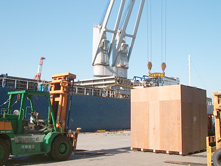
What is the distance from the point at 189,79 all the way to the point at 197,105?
3010 centimetres

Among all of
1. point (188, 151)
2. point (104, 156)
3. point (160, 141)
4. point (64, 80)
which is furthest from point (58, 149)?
point (188, 151)

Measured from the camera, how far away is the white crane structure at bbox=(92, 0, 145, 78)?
4626cm

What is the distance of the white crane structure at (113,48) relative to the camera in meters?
46.3

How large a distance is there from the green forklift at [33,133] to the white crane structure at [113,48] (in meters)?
35.4

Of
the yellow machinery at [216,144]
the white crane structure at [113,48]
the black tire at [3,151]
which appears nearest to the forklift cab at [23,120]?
the black tire at [3,151]

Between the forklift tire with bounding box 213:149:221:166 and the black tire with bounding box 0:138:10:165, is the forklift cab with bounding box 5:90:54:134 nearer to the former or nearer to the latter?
the black tire with bounding box 0:138:10:165

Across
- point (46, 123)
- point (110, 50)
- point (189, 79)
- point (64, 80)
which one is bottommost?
point (46, 123)

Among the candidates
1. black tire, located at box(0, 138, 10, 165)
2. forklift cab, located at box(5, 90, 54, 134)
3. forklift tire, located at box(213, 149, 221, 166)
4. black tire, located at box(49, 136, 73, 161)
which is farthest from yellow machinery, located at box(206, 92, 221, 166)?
black tire, located at box(0, 138, 10, 165)

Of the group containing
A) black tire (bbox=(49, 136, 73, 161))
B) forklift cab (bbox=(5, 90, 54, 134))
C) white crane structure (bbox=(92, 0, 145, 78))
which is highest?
white crane structure (bbox=(92, 0, 145, 78))

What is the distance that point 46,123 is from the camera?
10641 mm

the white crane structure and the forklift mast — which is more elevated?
the white crane structure

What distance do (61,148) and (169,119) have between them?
5.06 metres

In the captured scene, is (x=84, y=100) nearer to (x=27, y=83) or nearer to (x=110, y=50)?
(x=27, y=83)

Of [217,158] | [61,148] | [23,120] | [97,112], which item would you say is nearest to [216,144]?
[217,158]
